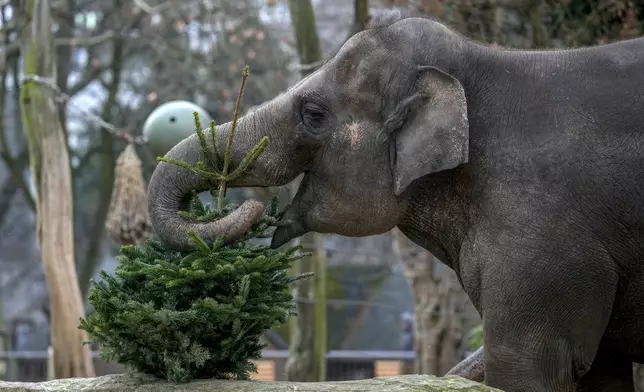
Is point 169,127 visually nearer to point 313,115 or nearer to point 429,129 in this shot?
point 313,115

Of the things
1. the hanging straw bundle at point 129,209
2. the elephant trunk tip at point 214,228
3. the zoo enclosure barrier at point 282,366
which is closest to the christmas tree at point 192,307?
the elephant trunk tip at point 214,228

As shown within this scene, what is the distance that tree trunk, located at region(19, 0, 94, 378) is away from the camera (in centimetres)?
1002

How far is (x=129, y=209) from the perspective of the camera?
8.99 metres

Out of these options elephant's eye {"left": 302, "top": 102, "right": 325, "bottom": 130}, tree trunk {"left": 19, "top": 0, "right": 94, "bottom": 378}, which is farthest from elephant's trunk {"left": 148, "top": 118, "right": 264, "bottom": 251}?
tree trunk {"left": 19, "top": 0, "right": 94, "bottom": 378}

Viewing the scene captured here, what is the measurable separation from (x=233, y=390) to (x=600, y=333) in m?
1.52

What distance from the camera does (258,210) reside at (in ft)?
15.4

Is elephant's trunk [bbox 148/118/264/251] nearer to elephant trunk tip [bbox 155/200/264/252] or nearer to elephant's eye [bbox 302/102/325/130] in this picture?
elephant trunk tip [bbox 155/200/264/252]

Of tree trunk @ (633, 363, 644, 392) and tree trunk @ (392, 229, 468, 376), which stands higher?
tree trunk @ (392, 229, 468, 376)

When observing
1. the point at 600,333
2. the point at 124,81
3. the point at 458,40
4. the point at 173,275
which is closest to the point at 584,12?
the point at 458,40

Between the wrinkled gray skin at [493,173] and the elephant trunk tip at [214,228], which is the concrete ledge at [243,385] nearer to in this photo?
the wrinkled gray skin at [493,173]

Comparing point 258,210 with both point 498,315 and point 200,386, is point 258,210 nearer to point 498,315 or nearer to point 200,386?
point 200,386

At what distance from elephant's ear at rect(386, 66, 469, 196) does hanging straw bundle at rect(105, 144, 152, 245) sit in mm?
4404

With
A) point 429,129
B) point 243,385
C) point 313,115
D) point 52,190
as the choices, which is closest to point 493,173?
point 429,129

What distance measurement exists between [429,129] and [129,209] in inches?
188
